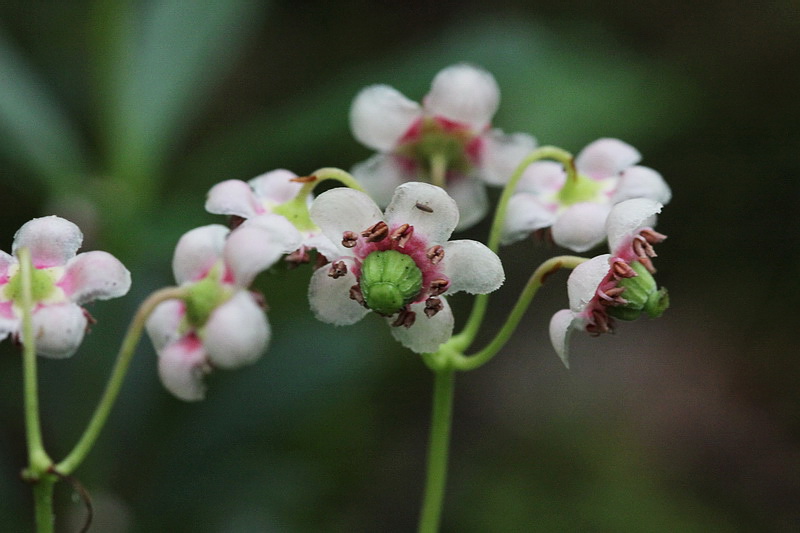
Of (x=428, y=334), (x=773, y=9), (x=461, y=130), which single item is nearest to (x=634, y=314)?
(x=428, y=334)

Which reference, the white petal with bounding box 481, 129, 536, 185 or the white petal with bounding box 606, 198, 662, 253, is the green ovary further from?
the white petal with bounding box 481, 129, 536, 185

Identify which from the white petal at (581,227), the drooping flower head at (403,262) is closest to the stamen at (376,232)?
the drooping flower head at (403,262)

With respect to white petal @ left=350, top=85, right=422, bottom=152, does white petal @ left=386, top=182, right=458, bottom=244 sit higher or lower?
lower

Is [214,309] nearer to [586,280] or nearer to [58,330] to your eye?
[58,330]

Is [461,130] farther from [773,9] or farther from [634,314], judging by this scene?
Result: [773,9]

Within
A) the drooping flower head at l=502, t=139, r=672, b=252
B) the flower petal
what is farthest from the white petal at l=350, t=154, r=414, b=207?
the flower petal

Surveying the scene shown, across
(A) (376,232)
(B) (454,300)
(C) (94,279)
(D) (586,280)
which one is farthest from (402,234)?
(B) (454,300)
